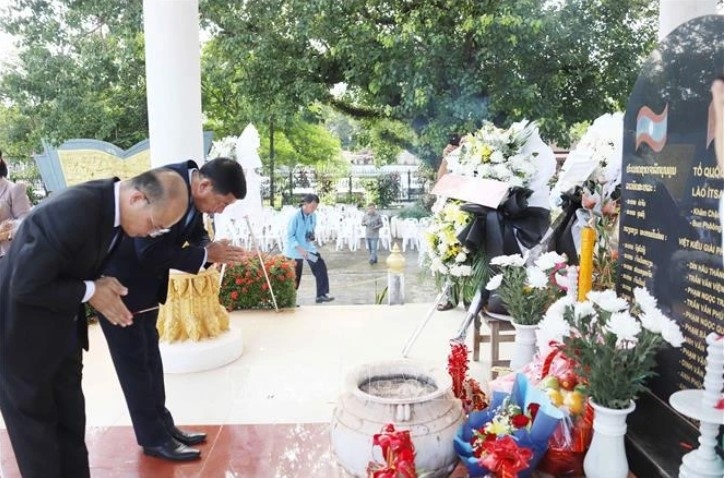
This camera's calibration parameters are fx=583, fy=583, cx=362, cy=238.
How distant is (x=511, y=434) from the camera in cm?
222

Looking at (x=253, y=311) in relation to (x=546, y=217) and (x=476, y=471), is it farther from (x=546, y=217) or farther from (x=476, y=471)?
(x=476, y=471)

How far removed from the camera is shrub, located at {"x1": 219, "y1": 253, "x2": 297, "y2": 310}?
6.05 meters

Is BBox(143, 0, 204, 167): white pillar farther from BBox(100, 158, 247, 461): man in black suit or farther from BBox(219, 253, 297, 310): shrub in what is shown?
BBox(219, 253, 297, 310): shrub

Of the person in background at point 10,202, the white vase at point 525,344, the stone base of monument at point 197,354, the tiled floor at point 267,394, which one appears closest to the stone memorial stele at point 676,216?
the white vase at point 525,344

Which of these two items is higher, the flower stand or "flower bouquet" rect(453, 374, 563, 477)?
the flower stand

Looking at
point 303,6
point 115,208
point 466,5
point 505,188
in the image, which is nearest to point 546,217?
point 505,188

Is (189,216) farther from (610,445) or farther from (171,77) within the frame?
(610,445)

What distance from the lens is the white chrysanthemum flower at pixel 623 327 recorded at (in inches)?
79.3

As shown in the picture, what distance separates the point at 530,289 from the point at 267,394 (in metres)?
1.85

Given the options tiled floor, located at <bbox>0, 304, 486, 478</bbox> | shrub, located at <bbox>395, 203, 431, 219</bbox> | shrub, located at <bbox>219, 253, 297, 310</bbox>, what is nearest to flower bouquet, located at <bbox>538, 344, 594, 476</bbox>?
tiled floor, located at <bbox>0, 304, 486, 478</bbox>

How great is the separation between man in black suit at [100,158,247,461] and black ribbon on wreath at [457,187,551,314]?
155cm

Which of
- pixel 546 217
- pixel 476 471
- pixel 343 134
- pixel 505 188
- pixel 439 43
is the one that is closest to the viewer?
pixel 476 471

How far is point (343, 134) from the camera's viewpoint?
25.1m

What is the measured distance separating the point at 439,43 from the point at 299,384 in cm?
576
